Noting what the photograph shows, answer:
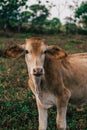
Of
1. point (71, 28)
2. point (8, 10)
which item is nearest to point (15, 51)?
point (8, 10)

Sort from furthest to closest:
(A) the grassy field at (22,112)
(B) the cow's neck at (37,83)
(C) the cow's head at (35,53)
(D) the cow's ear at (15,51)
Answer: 1. (A) the grassy field at (22,112)
2. (D) the cow's ear at (15,51)
3. (B) the cow's neck at (37,83)
4. (C) the cow's head at (35,53)

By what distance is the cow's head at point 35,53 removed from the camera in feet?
23.9

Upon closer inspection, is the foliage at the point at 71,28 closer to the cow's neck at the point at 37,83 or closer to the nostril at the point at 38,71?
the cow's neck at the point at 37,83

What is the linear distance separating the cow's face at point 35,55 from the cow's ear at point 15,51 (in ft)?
0.81

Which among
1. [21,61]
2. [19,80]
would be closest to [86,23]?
[21,61]

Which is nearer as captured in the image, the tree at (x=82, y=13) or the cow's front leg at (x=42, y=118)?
the cow's front leg at (x=42, y=118)

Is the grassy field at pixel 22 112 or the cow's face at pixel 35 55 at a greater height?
the cow's face at pixel 35 55

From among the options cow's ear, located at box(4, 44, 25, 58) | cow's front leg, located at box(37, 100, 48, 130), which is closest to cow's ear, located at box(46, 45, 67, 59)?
cow's ear, located at box(4, 44, 25, 58)

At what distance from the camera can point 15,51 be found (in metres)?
Answer: 8.19

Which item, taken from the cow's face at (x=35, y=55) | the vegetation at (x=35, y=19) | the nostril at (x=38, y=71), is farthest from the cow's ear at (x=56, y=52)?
the vegetation at (x=35, y=19)

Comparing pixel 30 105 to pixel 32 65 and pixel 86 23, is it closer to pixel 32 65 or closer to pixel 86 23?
pixel 32 65

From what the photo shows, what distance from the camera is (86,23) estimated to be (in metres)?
64.8

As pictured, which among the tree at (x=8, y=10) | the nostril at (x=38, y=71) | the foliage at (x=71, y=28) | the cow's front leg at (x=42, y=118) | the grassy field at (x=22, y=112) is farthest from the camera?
the foliage at (x=71, y=28)

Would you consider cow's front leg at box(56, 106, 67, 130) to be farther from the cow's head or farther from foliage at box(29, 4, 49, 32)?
foliage at box(29, 4, 49, 32)
